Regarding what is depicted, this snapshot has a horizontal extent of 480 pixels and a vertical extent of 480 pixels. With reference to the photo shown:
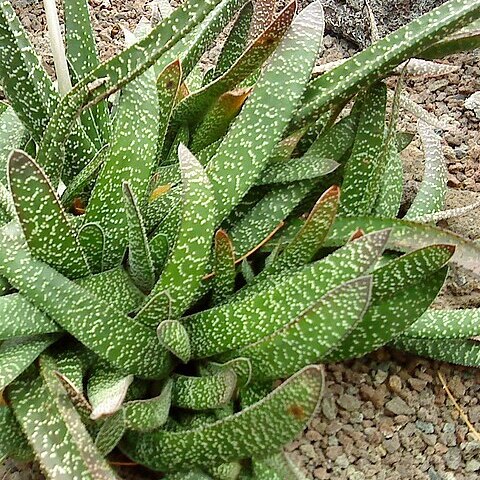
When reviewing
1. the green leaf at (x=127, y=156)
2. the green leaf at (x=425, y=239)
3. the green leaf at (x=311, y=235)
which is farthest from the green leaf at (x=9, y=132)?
the green leaf at (x=425, y=239)

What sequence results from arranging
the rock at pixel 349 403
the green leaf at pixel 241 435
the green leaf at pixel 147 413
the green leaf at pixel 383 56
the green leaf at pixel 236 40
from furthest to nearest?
the green leaf at pixel 236 40 → the rock at pixel 349 403 → the green leaf at pixel 383 56 → the green leaf at pixel 147 413 → the green leaf at pixel 241 435

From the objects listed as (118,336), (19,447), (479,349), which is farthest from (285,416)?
(479,349)

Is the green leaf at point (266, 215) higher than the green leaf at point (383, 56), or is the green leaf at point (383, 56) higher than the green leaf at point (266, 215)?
the green leaf at point (383, 56)

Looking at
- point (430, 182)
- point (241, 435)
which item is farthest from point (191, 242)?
point (430, 182)

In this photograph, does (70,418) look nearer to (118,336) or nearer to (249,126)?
(118,336)

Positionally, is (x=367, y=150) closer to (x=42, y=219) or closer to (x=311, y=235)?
(x=311, y=235)

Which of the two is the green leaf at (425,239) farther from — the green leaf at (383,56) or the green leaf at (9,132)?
the green leaf at (9,132)

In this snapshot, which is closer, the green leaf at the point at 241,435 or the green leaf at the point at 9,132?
the green leaf at the point at 241,435

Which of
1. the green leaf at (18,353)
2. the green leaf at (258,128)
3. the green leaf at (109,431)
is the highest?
the green leaf at (258,128)
